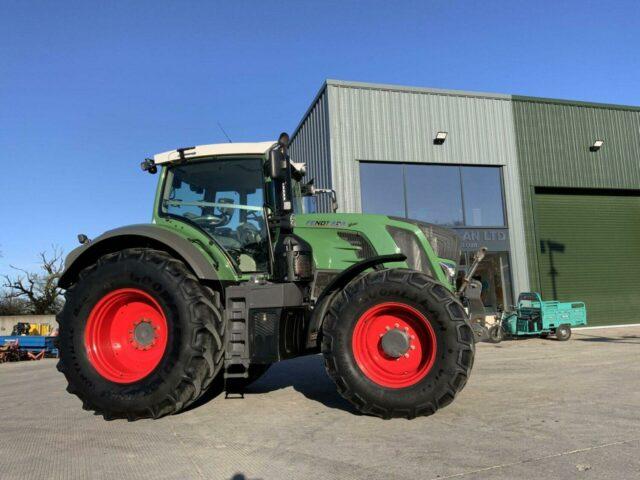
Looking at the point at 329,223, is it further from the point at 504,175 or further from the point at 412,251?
the point at 504,175

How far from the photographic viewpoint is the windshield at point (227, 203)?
4754 millimetres

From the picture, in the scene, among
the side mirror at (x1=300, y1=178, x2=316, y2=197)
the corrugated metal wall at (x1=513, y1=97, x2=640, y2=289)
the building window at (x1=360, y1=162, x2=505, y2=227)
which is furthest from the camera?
the corrugated metal wall at (x1=513, y1=97, x2=640, y2=289)

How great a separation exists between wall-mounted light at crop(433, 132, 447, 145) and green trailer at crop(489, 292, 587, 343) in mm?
5477

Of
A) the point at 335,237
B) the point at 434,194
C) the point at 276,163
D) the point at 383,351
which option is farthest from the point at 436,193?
the point at 383,351

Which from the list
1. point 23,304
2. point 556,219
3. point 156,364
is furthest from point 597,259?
point 23,304

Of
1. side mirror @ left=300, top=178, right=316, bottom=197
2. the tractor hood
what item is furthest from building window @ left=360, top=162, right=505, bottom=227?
the tractor hood

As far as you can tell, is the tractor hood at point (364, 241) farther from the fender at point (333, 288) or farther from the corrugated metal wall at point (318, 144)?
the corrugated metal wall at point (318, 144)

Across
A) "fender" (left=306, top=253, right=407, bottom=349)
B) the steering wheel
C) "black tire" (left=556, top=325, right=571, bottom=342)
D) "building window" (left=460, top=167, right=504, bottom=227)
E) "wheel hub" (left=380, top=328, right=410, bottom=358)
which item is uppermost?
"building window" (left=460, top=167, right=504, bottom=227)

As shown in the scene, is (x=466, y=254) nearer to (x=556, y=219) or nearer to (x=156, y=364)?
(x=556, y=219)

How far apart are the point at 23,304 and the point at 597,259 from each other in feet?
136

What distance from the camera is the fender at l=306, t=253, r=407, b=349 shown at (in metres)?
4.20

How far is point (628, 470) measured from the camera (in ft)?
8.82

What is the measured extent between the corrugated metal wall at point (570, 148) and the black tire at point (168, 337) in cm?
1411

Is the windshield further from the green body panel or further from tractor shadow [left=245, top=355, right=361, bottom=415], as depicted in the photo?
tractor shadow [left=245, top=355, right=361, bottom=415]
